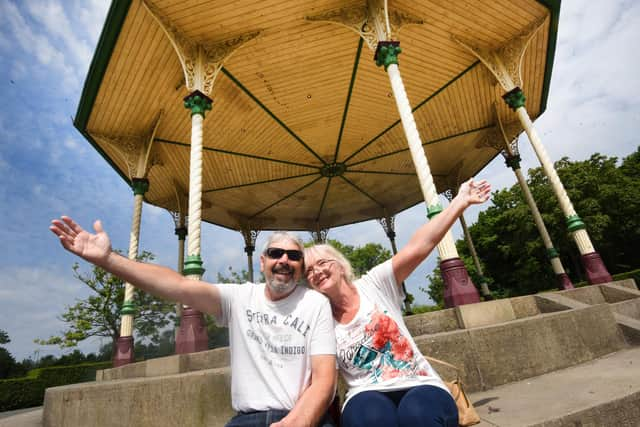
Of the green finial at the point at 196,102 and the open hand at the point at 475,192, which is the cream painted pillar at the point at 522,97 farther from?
the green finial at the point at 196,102

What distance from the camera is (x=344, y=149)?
417 inches

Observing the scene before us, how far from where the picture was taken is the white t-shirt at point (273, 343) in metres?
1.48

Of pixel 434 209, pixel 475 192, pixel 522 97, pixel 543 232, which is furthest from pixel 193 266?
pixel 543 232

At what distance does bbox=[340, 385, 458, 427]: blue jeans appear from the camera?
4.43ft

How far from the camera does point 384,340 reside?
1.62m

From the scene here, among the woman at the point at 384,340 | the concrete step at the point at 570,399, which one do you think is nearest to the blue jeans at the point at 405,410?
the woman at the point at 384,340

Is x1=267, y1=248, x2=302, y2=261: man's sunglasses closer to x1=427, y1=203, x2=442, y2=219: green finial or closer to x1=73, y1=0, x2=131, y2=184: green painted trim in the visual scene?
x1=427, y1=203, x2=442, y2=219: green finial

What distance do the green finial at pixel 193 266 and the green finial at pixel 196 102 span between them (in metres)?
2.65

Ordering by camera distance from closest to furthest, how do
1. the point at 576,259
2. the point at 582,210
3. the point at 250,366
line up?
the point at 250,366
the point at 582,210
the point at 576,259

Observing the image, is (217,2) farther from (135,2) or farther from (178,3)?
(135,2)

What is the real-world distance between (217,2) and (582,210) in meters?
24.0

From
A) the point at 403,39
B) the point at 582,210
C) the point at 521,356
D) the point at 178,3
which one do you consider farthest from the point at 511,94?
the point at 582,210

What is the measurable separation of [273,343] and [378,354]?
Result: 54 cm

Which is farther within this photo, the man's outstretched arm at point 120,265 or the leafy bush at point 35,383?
the leafy bush at point 35,383
